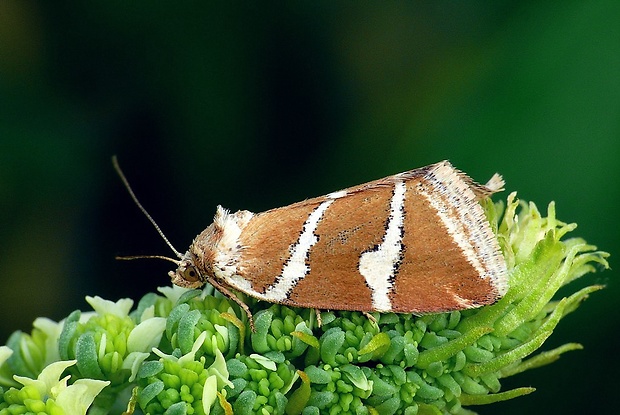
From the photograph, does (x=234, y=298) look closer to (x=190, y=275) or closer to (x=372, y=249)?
(x=190, y=275)

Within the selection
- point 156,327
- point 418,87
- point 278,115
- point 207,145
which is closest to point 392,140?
point 418,87

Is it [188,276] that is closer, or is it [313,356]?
[313,356]

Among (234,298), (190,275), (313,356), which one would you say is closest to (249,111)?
(190,275)

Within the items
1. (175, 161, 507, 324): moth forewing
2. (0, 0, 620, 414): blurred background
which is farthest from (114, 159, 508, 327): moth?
(0, 0, 620, 414): blurred background

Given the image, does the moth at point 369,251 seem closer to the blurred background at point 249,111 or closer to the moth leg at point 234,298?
the moth leg at point 234,298

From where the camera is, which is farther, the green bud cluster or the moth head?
the moth head

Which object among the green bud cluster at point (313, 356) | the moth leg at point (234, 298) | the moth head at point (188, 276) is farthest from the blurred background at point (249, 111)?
the green bud cluster at point (313, 356)

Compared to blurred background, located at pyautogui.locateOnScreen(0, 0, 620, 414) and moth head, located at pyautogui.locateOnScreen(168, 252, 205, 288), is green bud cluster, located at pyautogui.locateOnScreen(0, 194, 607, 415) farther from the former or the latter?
blurred background, located at pyautogui.locateOnScreen(0, 0, 620, 414)
